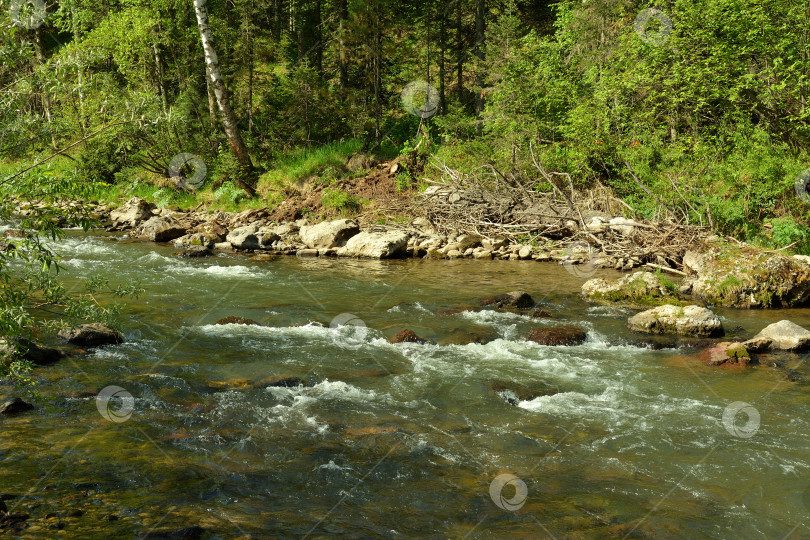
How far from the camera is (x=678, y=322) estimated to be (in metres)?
10.3

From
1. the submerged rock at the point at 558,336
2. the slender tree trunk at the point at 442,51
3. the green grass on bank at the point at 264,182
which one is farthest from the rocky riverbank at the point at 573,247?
the slender tree trunk at the point at 442,51

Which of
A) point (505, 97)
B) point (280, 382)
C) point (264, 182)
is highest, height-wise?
point (505, 97)

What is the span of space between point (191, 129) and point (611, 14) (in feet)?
63.0

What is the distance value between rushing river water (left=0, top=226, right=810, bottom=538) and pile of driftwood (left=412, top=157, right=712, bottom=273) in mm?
4748

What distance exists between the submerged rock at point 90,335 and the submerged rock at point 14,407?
244 centimetres

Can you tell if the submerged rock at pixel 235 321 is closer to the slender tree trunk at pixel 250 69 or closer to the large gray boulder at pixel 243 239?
the large gray boulder at pixel 243 239

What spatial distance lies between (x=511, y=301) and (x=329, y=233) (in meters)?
8.93

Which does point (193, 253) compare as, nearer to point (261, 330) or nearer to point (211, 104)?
point (261, 330)

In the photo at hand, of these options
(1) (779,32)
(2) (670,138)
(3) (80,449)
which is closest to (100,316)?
(3) (80,449)

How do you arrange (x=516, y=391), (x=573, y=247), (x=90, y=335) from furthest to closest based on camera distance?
1. (x=573, y=247)
2. (x=90, y=335)
3. (x=516, y=391)

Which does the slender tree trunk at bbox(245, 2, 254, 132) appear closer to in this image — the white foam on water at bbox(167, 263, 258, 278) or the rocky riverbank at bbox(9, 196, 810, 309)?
the rocky riverbank at bbox(9, 196, 810, 309)

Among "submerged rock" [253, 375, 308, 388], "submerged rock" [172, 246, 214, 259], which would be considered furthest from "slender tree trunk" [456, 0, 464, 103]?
"submerged rock" [253, 375, 308, 388]

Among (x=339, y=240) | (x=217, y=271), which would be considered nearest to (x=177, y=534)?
(x=217, y=271)

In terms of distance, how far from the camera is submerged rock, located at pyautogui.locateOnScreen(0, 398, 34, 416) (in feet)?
21.5
